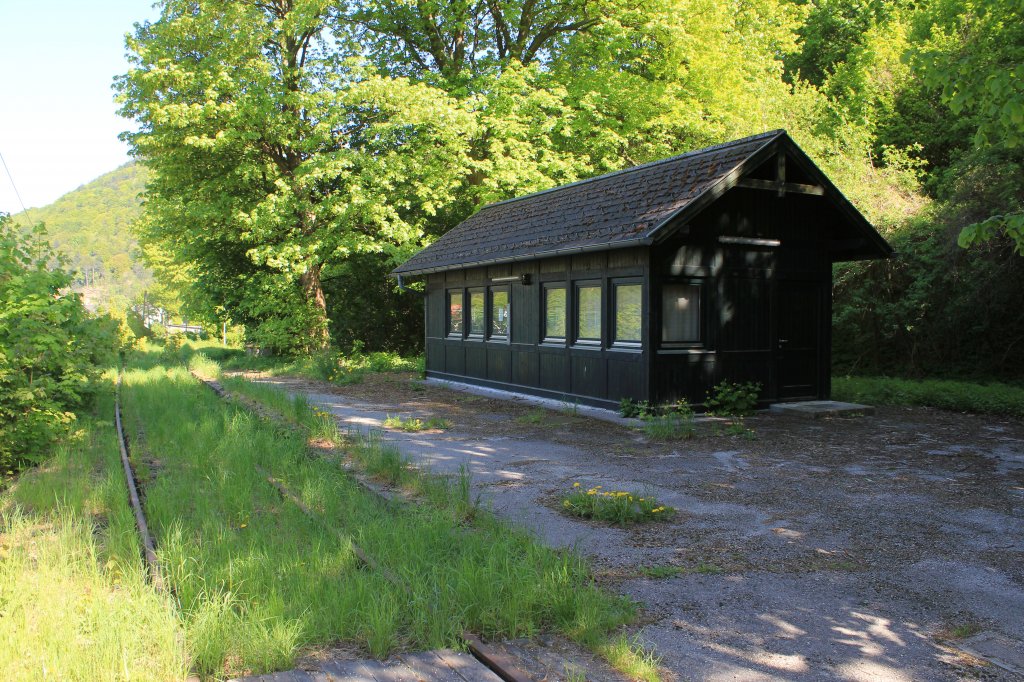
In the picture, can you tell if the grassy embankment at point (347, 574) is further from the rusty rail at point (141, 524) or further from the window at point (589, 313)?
the window at point (589, 313)

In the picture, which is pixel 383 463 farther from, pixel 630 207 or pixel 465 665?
pixel 630 207

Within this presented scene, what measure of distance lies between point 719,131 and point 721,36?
15.0 feet

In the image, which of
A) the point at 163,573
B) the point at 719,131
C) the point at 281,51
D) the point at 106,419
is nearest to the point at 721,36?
the point at 719,131

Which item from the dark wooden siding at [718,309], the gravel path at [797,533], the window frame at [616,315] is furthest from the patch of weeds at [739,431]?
the window frame at [616,315]

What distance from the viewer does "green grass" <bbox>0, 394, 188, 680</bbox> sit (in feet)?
12.5

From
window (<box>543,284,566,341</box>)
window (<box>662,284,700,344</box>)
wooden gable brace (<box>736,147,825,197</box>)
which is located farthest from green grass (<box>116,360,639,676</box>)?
wooden gable brace (<box>736,147,825,197</box>)

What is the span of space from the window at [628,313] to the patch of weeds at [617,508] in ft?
21.0

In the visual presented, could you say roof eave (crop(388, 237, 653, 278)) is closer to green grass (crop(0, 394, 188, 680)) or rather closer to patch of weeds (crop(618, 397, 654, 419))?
patch of weeds (crop(618, 397, 654, 419))

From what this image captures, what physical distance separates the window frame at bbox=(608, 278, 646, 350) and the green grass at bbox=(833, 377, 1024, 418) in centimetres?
540

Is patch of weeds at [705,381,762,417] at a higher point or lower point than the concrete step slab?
higher

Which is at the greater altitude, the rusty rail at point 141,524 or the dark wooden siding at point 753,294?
the dark wooden siding at point 753,294

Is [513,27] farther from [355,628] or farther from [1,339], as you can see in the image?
[355,628]

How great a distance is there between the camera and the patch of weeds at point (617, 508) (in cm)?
711

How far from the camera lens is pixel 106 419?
13570 millimetres
